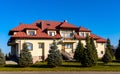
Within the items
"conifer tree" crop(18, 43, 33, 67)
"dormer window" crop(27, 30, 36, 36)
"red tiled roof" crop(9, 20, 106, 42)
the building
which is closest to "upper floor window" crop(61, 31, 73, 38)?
the building

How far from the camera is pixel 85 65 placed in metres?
44.0

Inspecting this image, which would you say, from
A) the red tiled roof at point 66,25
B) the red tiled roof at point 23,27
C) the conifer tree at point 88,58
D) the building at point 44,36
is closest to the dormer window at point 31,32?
the building at point 44,36

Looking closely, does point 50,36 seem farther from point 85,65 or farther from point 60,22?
→ point 85,65

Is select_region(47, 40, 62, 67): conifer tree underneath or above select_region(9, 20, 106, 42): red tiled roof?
underneath

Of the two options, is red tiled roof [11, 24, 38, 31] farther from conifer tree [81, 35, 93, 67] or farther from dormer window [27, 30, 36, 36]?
conifer tree [81, 35, 93, 67]

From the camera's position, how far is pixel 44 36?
60.8 metres

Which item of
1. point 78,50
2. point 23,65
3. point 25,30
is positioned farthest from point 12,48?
point 23,65

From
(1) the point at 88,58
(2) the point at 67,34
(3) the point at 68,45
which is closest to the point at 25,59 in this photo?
(1) the point at 88,58

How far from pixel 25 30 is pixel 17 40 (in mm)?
3394

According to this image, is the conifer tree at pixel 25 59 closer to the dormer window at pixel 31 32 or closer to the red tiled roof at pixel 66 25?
the dormer window at pixel 31 32

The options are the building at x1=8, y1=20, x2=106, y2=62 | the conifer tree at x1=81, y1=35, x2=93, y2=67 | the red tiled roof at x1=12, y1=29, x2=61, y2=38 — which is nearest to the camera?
the conifer tree at x1=81, y1=35, x2=93, y2=67

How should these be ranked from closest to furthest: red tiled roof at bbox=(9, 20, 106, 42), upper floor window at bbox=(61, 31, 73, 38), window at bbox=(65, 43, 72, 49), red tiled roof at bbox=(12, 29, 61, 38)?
red tiled roof at bbox=(12, 29, 61, 38) < red tiled roof at bbox=(9, 20, 106, 42) < upper floor window at bbox=(61, 31, 73, 38) < window at bbox=(65, 43, 72, 49)

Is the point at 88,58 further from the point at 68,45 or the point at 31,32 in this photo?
the point at 31,32

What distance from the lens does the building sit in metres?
59.7
